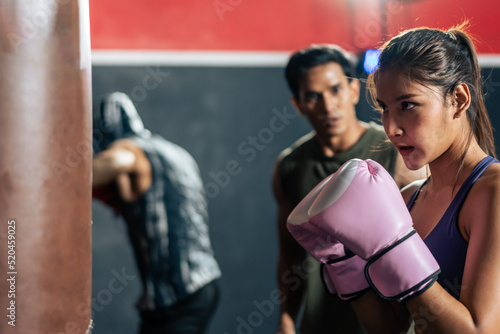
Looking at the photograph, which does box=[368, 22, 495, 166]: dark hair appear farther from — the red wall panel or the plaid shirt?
the red wall panel

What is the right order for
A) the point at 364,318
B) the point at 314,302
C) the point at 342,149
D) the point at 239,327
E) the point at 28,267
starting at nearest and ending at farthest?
the point at 28,267 → the point at 364,318 → the point at 314,302 → the point at 342,149 → the point at 239,327

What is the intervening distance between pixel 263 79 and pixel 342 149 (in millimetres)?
1461

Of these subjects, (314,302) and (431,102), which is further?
(314,302)

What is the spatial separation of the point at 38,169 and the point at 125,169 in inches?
63.7

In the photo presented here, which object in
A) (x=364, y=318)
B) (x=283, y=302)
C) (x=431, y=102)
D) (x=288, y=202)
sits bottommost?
(x=283, y=302)

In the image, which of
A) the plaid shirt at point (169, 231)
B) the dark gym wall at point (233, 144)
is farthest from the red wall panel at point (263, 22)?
the plaid shirt at point (169, 231)

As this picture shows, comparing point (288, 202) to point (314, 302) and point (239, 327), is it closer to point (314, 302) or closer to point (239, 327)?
point (314, 302)

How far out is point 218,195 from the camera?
3.34 m

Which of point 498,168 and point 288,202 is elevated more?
point 498,168

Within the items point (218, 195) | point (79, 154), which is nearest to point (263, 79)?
point (218, 195)

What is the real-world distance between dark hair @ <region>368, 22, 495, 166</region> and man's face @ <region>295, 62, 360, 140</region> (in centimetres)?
101

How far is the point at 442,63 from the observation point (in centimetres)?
98

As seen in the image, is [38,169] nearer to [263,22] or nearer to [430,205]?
[430,205]

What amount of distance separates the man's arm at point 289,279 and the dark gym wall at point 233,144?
1.26 meters
